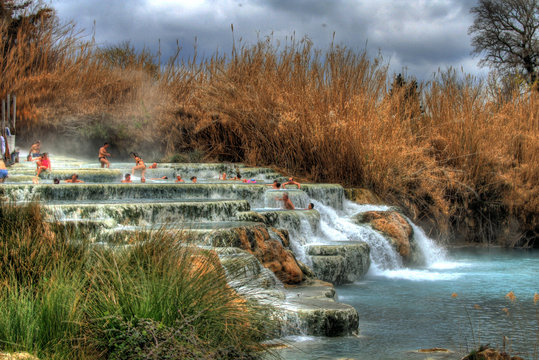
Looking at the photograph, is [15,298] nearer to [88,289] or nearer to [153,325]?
[88,289]

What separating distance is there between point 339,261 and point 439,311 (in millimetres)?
2169

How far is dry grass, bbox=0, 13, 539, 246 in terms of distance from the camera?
44.2 ft

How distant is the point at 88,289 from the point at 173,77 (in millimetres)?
17040

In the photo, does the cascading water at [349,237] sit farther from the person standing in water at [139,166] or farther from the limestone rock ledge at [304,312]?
the person standing in water at [139,166]

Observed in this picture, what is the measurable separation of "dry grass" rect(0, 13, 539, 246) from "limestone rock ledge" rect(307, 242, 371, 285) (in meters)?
4.04

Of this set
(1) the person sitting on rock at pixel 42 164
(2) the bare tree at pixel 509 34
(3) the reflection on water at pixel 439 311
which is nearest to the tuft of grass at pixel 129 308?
(3) the reflection on water at pixel 439 311

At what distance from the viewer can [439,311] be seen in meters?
7.36

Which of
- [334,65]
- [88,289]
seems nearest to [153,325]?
[88,289]

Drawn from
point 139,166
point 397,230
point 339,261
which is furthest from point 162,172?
point 339,261

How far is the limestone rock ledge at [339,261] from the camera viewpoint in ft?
30.3

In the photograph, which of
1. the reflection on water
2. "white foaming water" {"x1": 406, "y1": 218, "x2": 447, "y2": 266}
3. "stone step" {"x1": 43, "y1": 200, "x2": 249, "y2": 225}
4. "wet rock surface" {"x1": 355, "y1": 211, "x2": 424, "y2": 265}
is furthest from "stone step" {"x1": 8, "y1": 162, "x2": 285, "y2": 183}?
the reflection on water

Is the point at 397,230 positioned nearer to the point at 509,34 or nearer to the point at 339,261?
the point at 339,261

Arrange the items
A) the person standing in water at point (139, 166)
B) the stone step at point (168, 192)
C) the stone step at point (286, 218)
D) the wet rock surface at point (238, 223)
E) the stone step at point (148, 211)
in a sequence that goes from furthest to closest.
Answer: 1. the person standing in water at point (139, 166)
2. the stone step at point (168, 192)
3. the stone step at point (286, 218)
4. the stone step at point (148, 211)
5. the wet rock surface at point (238, 223)

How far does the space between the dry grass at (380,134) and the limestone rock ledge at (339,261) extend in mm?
4036
